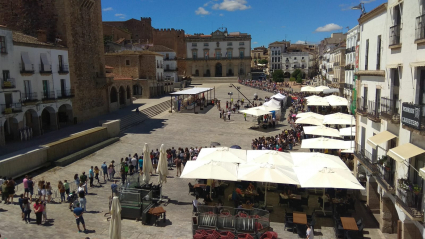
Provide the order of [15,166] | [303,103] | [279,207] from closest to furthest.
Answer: [279,207]
[15,166]
[303,103]

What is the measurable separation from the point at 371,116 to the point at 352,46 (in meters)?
33.8

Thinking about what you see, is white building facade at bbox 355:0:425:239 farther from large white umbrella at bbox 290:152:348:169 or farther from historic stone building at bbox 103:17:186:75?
historic stone building at bbox 103:17:186:75

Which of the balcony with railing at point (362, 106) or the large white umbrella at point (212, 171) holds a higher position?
the balcony with railing at point (362, 106)

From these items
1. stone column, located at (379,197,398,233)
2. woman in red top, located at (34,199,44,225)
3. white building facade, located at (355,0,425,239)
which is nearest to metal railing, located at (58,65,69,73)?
woman in red top, located at (34,199,44,225)

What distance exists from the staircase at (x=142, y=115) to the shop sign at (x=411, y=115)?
937 inches

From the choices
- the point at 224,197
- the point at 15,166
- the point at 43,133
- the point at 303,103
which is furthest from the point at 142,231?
the point at 303,103

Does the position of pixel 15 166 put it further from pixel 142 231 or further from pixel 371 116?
pixel 371 116

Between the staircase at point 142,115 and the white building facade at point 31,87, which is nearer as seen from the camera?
the white building facade at point 31,87

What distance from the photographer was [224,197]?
52.7ft

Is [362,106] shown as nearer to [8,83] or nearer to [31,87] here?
[8,83]

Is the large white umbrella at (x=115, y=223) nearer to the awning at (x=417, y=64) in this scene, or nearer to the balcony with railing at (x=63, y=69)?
the awning at (x=417, y=64)

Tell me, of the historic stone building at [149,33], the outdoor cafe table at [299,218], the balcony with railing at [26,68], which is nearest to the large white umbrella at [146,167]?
the outdoor cafe table at [299,218]

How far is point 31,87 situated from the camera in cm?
2533

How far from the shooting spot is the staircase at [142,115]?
105 feet
